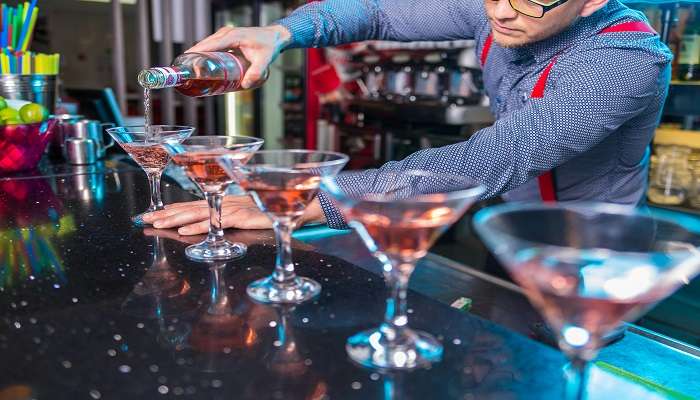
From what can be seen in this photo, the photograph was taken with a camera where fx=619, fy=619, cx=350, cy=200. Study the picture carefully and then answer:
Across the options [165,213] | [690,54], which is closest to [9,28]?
[165,213]

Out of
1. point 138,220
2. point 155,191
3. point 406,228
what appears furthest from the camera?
point 155,191

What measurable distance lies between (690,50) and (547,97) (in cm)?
129

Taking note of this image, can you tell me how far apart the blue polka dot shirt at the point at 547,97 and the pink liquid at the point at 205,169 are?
0.74 feet

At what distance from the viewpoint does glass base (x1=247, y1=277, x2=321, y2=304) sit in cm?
97

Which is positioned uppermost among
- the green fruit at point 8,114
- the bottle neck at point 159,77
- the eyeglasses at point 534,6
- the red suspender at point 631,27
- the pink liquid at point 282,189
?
the eyeglasses at point 534,6

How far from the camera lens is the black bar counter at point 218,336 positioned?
73cm

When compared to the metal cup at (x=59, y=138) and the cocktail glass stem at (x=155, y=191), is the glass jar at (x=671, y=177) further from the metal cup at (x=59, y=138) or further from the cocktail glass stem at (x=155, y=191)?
the metal cup at (x=59, y=138)

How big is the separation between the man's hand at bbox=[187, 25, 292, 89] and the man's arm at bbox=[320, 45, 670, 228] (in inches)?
18.6

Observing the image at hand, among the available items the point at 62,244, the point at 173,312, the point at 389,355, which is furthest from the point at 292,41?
→ the point at 389,355

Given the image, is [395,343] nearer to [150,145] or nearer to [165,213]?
[165,213]

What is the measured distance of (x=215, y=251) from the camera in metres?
1.20

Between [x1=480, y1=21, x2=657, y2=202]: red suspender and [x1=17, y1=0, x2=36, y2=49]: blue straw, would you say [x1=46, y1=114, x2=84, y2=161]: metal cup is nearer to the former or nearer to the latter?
[x1=17, y1=0, x2=36, y2=49]: blue straw

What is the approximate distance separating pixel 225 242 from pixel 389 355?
0.56 metres

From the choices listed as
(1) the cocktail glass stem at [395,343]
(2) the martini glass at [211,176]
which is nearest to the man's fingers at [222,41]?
(2) the martini glass at [211,176]
